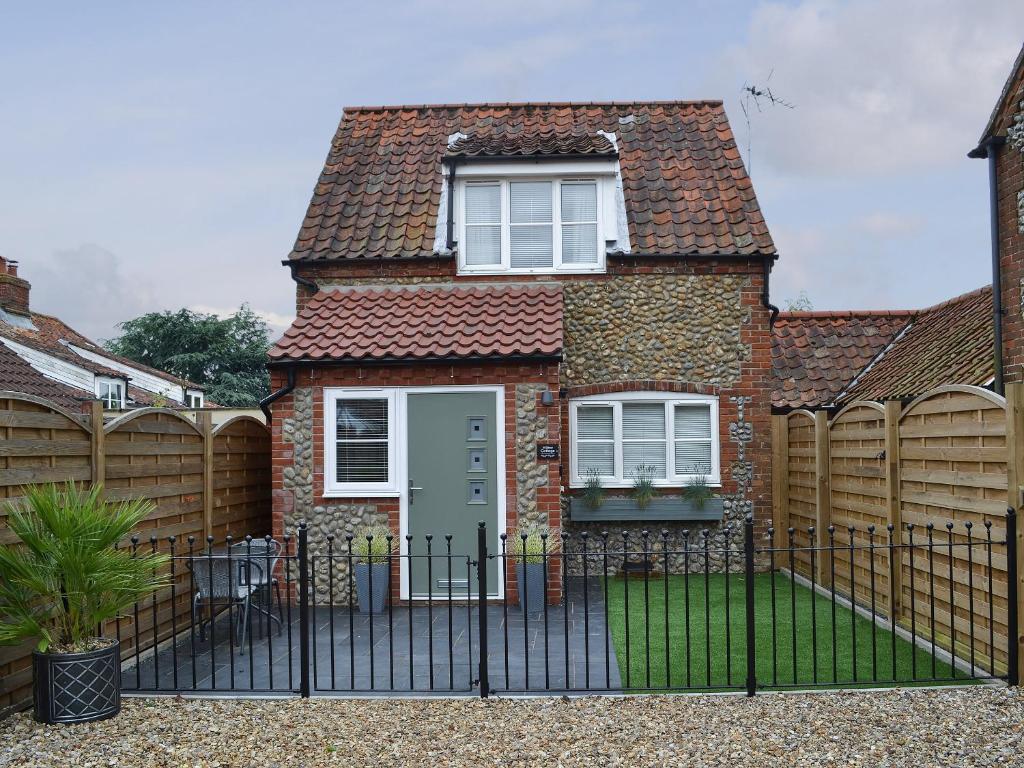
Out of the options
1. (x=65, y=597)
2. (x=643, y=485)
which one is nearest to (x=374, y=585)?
(x=643, y=485)

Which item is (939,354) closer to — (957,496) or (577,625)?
(957,496)

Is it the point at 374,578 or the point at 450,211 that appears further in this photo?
the point at 450,211

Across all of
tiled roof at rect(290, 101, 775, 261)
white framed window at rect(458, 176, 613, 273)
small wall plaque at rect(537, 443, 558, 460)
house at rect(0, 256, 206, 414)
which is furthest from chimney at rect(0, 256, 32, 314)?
small wall plaque at rect(537, 443, 558, 460)

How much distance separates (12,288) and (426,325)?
2060cm

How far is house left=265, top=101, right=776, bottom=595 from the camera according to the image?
34.2 feet

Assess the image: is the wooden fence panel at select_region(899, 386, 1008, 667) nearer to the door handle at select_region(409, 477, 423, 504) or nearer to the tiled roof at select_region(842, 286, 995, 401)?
the tiled roof at select_region(842, 286, 995, 401)

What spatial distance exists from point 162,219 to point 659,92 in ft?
47.7

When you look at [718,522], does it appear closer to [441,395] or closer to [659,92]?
[441,395]

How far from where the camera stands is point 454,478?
1044cm

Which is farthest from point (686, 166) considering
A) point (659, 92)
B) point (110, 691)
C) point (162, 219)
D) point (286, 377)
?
point (162, 219)

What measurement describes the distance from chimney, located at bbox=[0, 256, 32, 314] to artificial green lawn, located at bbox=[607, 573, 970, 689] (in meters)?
22.8

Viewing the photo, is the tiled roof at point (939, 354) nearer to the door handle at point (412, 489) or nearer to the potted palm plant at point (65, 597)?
the door handle at point (412, 489)

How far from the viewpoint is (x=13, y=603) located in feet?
19.2

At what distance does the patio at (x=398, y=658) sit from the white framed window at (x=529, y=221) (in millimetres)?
4941
